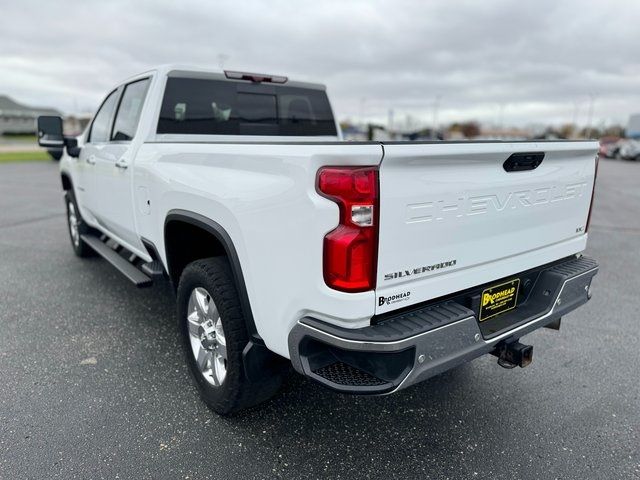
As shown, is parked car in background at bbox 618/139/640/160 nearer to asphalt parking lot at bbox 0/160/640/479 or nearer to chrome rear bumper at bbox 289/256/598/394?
asphalt parking lot at bbox 0/160/640/479

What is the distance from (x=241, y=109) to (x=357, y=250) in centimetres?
256

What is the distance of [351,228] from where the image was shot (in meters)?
1.93

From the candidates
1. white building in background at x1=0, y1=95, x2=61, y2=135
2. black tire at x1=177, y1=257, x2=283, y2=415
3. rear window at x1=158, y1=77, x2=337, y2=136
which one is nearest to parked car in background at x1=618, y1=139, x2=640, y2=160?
rear window at x1=158, y1=77, x2=337, y2=136

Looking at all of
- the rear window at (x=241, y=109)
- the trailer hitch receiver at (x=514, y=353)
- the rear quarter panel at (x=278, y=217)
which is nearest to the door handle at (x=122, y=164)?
the rear window at (x=241, y=109)

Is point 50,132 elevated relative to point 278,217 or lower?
elevated

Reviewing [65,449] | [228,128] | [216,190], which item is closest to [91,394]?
[65,449]

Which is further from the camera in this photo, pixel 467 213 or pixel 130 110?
pixel 130 110

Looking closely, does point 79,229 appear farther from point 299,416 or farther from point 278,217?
point 278,217

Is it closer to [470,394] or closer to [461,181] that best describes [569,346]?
[470,394]

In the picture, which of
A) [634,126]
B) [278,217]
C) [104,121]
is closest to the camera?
[278,217]

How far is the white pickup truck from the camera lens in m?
1.95

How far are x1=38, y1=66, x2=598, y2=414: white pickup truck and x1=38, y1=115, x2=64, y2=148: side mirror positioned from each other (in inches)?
69.6

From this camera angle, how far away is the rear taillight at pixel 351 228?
1899 mm

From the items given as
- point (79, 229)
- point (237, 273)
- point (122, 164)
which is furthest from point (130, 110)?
point (237, 273)
